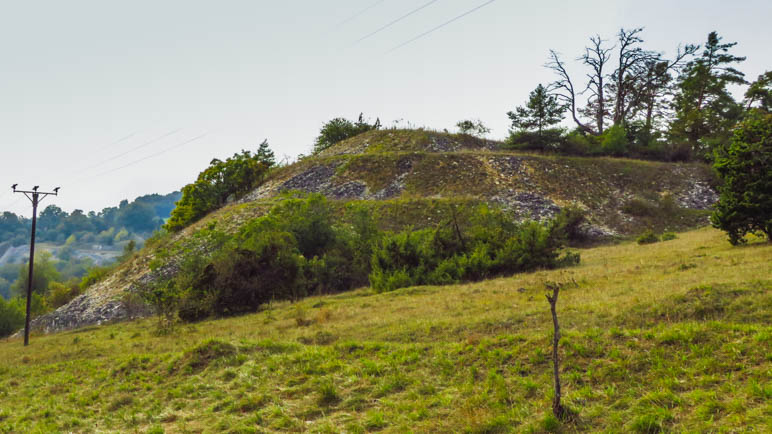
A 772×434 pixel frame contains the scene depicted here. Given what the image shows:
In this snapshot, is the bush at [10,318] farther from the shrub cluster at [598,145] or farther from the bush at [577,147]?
the bush at [577,147]

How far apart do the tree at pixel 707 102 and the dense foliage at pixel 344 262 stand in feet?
133

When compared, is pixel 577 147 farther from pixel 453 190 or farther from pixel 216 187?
pixel 216 187

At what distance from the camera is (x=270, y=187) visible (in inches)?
2100

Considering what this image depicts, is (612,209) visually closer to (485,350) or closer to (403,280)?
(403,280)

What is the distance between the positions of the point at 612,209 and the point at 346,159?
28.4 m

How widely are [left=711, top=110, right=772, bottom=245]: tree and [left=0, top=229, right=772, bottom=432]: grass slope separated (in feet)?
12.3

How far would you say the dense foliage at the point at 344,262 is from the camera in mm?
25203

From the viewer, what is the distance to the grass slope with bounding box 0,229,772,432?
292 inches

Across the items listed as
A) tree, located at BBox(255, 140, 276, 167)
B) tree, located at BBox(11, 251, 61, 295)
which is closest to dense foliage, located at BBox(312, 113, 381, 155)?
tree, located at BBox(255, 140, 276, 167)

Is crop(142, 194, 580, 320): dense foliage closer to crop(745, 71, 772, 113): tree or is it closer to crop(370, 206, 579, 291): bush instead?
crop(370, 206, 579, 291): bush

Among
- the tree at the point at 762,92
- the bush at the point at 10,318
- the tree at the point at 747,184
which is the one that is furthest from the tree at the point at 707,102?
the bush at the point at 10,318

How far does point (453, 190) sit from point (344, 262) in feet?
60.9

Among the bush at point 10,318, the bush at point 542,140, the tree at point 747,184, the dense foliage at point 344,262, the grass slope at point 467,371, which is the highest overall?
the bush at point 542,140

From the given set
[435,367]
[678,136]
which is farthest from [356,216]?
[678,136]
